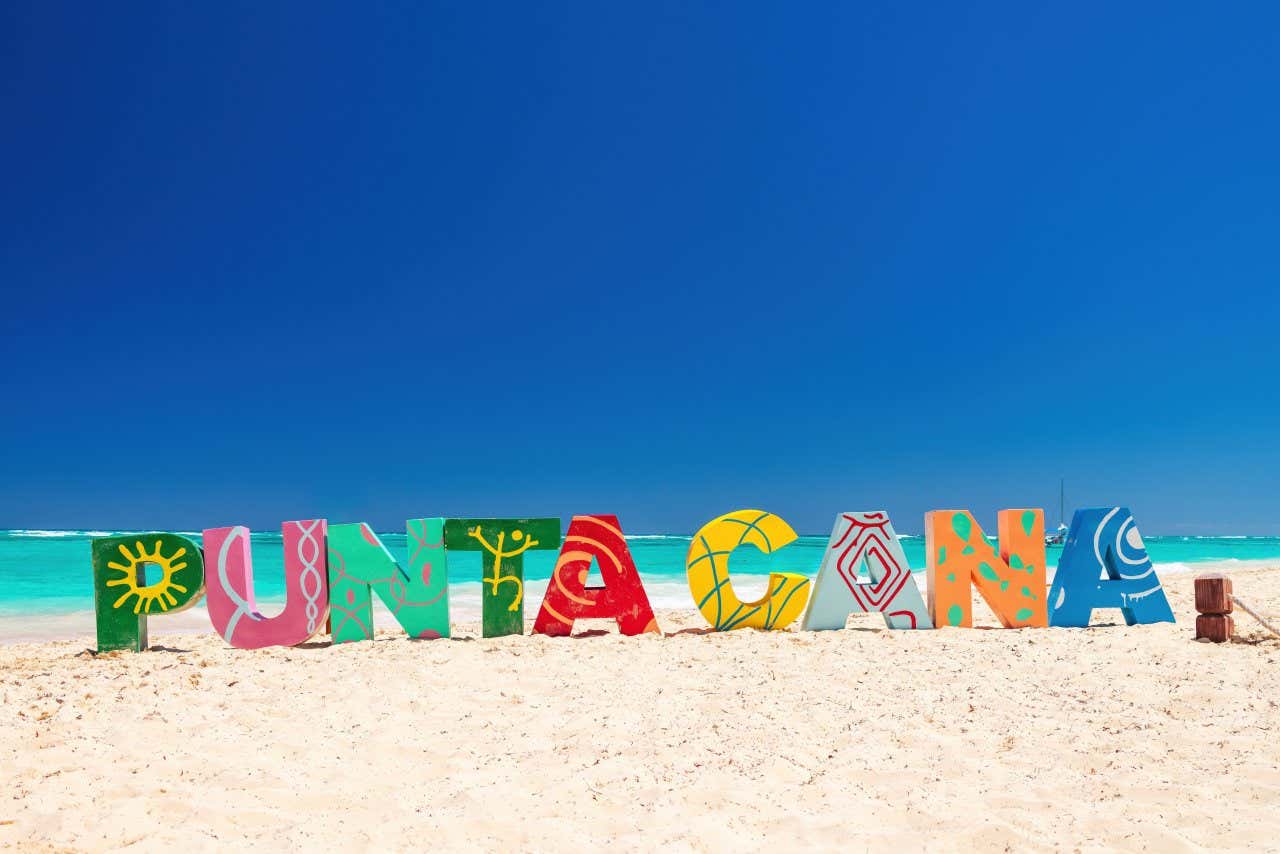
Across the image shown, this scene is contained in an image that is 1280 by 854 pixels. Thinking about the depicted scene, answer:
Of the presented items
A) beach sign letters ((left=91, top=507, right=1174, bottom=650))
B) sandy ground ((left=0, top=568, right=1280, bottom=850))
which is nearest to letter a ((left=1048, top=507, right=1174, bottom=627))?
beach sign letters ((left=91, top=507, right=1174, bottom=650))

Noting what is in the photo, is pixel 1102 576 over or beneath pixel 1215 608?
over

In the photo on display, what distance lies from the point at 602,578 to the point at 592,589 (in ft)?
0.52

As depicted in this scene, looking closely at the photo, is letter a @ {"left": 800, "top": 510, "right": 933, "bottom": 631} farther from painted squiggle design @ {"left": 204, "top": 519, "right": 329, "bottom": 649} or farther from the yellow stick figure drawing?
painted squiggle design @ {"left": 204, "top": 519, "right": 329, "bottom": 649}

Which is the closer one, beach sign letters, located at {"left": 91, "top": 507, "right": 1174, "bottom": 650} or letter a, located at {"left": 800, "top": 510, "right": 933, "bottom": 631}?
beach sign letters, located at {"left": 91, "top": 507, "right": 1174, "bottom": 650}

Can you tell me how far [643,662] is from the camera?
6.44 metres

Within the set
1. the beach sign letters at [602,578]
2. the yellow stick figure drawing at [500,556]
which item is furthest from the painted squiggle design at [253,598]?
the yellow stick figure drawing at [500,556]

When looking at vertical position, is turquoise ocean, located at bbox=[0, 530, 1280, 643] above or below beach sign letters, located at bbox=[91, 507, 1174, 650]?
below

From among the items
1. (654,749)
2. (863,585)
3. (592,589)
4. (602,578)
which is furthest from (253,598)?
(863,585)

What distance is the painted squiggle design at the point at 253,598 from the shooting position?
7.32 meters

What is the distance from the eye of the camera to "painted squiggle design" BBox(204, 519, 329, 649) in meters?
7.32

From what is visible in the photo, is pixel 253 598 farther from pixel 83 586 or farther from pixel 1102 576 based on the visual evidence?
pixel 83 586

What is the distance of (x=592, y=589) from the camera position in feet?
25.8

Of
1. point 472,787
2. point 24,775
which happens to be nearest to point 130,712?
point 24,775

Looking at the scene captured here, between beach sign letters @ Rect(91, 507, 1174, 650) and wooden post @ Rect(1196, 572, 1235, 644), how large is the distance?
0.90 metres
